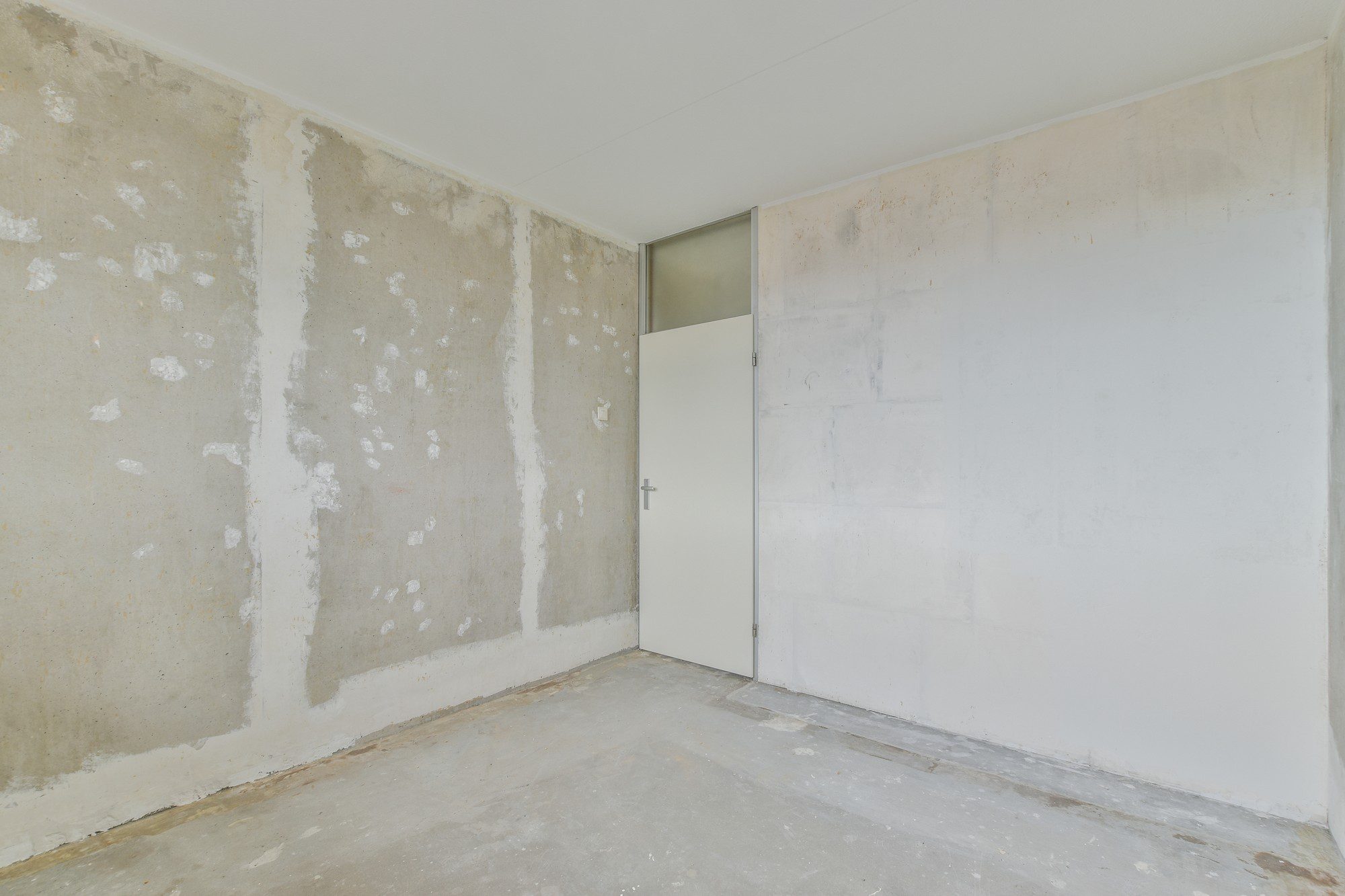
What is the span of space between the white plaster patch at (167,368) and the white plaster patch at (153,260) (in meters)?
0.29

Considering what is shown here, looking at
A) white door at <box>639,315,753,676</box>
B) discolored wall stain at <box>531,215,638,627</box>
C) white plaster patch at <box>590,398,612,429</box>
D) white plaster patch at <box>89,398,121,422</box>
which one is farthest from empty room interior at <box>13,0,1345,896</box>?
white plaster patch at <box>590,398,612,429</box>

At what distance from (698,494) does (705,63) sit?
2.33m

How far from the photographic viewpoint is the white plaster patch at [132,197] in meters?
2.07

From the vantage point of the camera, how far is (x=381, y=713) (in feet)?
8.97

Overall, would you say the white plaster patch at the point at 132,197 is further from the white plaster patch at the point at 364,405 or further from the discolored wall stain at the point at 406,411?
the white plaster patch at the point at 364,405

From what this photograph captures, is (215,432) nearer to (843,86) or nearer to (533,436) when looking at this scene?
(533,436)

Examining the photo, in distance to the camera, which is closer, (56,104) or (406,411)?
(56,104)

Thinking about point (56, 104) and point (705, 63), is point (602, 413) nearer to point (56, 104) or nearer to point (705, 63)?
point (705, 63)

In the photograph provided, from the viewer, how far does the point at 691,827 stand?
2.06 m

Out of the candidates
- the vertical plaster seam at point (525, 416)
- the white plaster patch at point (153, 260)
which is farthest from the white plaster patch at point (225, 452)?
the vertical plaster seam at point (525, 416)

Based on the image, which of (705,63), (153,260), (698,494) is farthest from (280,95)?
(698,494)

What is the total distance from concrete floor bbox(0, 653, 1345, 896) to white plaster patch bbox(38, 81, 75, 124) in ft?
7.94

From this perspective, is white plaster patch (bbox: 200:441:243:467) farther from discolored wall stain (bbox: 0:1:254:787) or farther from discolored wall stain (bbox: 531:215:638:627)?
discolored wall stain (bbox: 531:215:638:627)

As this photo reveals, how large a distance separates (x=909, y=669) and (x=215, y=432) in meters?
3.21
